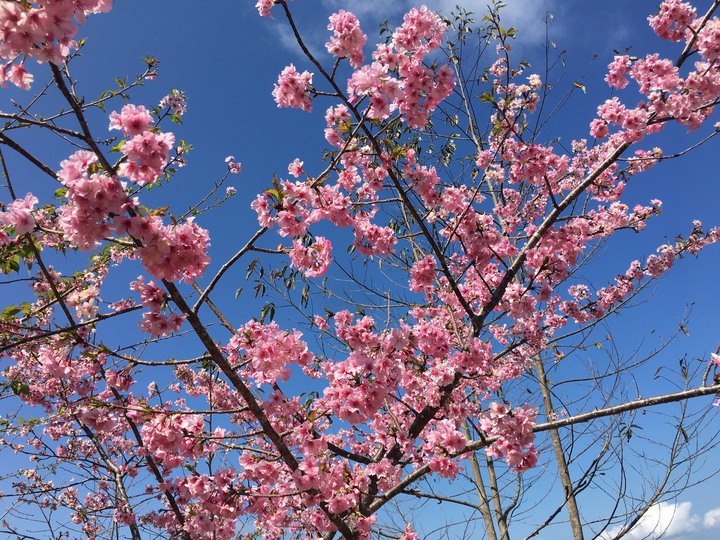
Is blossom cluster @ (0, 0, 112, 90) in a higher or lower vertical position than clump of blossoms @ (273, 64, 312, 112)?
lower

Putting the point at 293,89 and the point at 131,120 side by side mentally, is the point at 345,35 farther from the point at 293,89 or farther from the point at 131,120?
the point at 131,120

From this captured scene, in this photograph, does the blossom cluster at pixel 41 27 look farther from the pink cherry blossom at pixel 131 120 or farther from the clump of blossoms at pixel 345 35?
the clump of blossoms at pixel 345 35

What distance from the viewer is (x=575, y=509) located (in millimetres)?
6535

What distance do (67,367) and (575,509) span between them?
22.3ft

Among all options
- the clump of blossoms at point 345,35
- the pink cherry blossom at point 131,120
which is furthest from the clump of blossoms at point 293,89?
the pink cherry blossom at point 131,120

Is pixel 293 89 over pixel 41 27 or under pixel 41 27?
over

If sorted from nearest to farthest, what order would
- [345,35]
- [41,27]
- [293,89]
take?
[41,27] → [345,35] → [293,89]

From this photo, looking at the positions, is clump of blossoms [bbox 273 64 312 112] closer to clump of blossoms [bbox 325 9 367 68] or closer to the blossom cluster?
clump of blossoms [bbox 325 9 367 68]

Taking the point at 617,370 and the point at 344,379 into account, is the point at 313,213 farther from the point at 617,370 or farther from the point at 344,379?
the point at 617,370

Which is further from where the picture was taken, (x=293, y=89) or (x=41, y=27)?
(x=293, y=89)

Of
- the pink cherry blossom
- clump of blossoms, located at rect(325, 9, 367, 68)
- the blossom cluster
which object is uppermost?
clump of blossoms, located at rect(325, 9, 367, 68)

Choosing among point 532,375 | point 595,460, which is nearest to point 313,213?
point 595,460

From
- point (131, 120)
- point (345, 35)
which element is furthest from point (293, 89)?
point (131, 120)

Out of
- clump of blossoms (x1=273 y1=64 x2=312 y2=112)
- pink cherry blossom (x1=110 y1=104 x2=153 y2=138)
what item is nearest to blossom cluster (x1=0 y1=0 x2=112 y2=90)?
pink cherry blossom (x1=110 y1=104 x2=153 y2=138)
